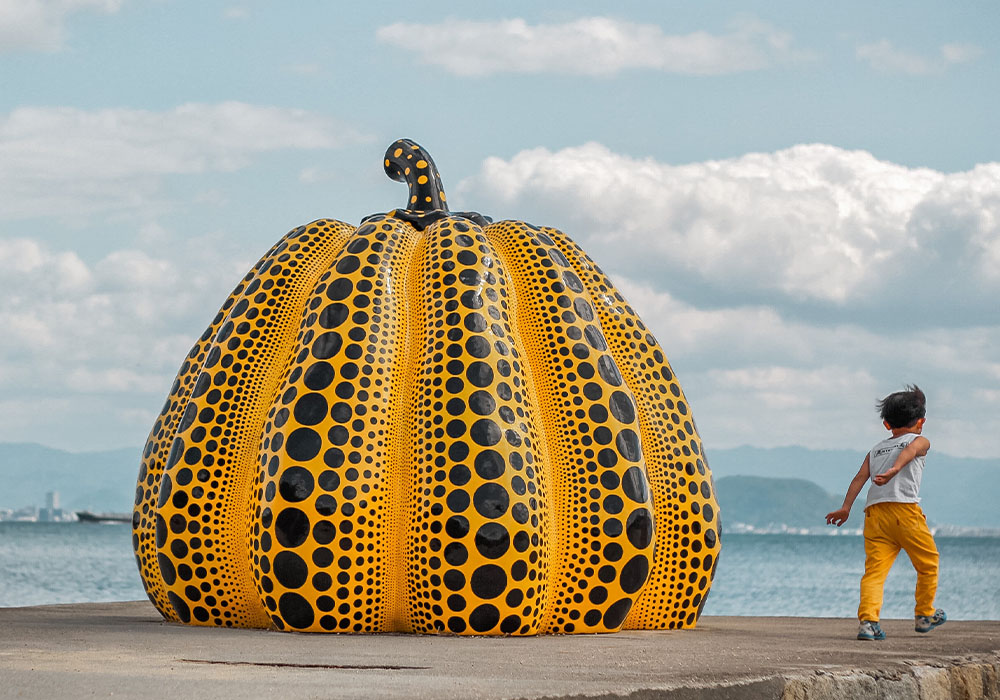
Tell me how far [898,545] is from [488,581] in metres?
2.68

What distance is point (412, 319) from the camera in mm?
8156

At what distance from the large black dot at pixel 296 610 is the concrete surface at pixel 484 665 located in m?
0.18

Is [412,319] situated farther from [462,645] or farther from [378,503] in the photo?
[462,645]

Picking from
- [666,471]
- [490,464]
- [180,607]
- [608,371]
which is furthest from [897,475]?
[180,607]

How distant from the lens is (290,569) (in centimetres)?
751

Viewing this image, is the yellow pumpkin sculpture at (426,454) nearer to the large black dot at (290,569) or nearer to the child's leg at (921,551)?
the large black dot at (290,569)

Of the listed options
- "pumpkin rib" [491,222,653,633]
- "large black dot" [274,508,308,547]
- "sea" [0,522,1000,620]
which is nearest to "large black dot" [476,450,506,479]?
"pumpkin rib" [491,222,653,633]

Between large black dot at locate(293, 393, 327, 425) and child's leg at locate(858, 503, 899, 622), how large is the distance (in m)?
3.37

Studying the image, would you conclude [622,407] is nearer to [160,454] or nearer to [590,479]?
[590,479]

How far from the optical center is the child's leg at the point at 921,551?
809 centimetres

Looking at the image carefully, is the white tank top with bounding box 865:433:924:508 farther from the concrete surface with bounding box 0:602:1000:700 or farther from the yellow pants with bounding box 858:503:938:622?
the concrete surface with bounding box 0:602:1000:700

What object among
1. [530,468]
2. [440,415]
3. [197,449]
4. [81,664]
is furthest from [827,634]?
[81,664]

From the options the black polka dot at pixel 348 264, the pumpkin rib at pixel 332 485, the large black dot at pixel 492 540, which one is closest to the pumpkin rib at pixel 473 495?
the large black dot at pixel 492 540

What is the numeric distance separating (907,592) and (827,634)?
33.3 m
